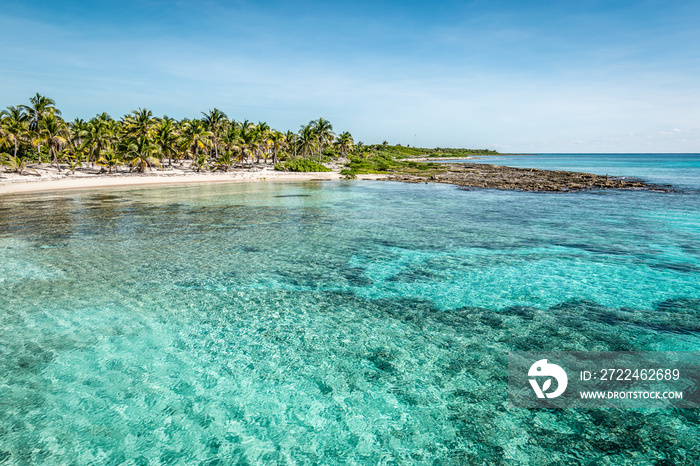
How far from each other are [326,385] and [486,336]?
14.5 feet

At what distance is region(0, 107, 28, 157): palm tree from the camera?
160ft

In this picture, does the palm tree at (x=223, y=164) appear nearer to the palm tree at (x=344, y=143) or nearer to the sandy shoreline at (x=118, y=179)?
the sandy shoreline at (x=118, y=179)

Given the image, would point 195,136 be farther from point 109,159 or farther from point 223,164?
point 109,159

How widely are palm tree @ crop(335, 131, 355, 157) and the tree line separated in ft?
99.2

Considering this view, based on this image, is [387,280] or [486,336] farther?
[387,280]

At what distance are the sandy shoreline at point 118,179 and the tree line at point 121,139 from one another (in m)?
2.40

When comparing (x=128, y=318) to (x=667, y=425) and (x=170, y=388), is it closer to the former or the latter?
(x=170, y=388)

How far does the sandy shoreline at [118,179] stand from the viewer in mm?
44781

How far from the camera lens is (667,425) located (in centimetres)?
607

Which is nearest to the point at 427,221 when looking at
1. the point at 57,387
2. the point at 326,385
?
the point at 326,385

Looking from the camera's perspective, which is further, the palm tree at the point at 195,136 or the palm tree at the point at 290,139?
the palm tree at the point at 290,139
